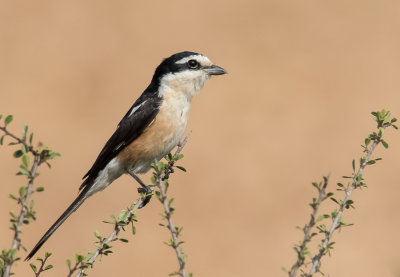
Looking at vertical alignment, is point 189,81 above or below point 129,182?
below

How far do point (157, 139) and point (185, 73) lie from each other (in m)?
0.93

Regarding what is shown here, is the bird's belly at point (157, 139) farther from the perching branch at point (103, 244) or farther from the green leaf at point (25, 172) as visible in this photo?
the green leaf at point (25, 172)

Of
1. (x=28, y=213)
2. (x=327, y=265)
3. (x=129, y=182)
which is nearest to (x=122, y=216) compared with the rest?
(x=28, y=213)

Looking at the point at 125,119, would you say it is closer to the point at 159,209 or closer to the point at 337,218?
the point at 337,218

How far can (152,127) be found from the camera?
6.52m

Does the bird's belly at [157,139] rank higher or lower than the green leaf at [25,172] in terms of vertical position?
higher

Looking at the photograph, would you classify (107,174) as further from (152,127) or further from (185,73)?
(185,73)

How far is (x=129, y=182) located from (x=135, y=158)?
10.7 m

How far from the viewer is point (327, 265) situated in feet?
46.2

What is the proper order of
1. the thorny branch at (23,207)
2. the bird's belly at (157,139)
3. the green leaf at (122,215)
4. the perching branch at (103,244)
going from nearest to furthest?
the thorny branch at (23,207) → the perching branch at (103,244) → the green leaf at (122,215) → the bird's belly at (157,139)

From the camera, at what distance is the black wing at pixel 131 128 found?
658 cm

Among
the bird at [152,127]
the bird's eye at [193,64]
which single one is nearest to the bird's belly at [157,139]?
the bird at [152,127]

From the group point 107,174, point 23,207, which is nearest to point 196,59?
point 107,174

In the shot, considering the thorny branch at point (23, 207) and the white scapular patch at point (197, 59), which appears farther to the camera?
the white scapular patch at point (197, 59)
